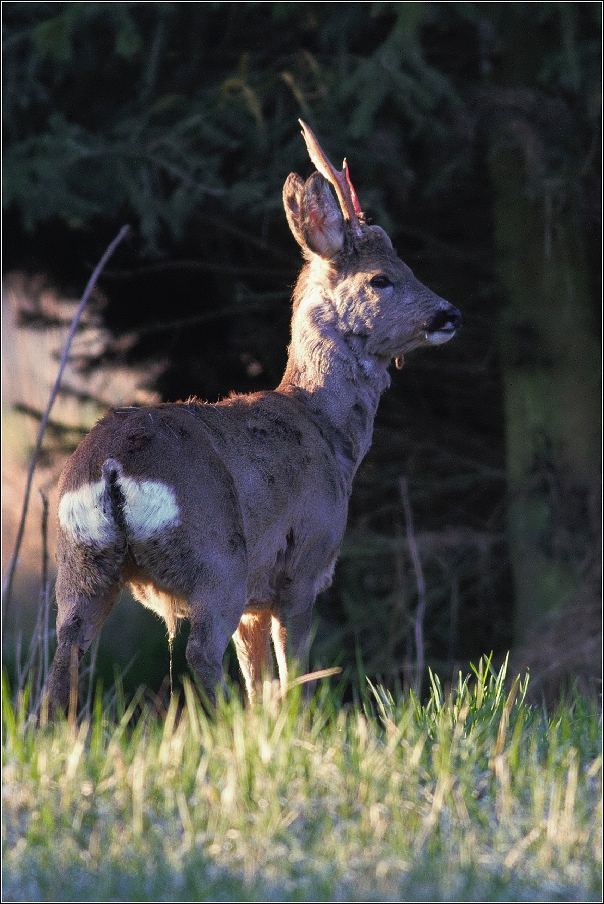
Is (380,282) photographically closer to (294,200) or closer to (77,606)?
(294,200)

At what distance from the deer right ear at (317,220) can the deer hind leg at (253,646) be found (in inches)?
64.7

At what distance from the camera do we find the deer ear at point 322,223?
5.63 m

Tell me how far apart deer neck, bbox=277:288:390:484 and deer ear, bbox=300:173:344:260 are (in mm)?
201

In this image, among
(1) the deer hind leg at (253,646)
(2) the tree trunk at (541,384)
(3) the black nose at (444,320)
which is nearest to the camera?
(1) the deer hind leg at (253,646)

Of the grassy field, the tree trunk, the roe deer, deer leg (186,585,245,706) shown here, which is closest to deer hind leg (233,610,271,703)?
the roe deer

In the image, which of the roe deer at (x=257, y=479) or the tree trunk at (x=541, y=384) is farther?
the tree trunk at (x=541, y=384)

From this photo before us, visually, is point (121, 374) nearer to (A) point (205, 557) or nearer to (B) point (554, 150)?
(B) point (554, 150)

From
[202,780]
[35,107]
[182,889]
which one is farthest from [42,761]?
[35,107]

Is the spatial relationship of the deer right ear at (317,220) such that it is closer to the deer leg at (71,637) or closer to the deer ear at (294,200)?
the deer ear at (294,200)

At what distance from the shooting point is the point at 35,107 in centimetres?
965

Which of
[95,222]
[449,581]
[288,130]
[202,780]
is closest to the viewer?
[202,780]

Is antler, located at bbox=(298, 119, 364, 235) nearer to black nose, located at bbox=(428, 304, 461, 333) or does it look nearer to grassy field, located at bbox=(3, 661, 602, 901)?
black nose, located at bbox=(428, 304, 461, 333)

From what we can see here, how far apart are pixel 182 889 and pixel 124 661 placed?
7239mm

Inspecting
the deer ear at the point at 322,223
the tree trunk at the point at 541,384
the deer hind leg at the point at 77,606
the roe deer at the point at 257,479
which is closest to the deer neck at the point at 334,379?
the roe deer at the point at 257,479
